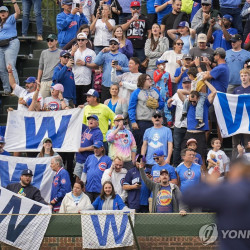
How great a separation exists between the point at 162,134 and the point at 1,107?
17.8 ft

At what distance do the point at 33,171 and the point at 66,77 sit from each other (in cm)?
289

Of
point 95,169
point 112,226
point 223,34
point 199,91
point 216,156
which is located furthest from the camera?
point 223,34

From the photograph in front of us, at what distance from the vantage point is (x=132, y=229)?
1310 centimetres

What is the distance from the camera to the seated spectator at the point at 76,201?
46.4ft

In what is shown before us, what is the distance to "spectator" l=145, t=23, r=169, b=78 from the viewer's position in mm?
18547

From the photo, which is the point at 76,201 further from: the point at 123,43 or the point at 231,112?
the point at 123,43

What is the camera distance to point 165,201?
45.6 feet

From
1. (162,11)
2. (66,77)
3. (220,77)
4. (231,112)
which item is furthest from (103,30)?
(231,112)

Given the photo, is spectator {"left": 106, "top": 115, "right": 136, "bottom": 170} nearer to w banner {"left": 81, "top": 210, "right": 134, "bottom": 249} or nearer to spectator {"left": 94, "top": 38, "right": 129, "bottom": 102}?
w banner {"left": 81, "top": 210, "right": 134, "bottom": 249}

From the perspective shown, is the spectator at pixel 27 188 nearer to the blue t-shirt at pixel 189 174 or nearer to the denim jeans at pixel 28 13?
the blue t-shirt at pixel 189 174

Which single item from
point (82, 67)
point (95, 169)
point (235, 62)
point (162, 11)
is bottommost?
point (95, 169)

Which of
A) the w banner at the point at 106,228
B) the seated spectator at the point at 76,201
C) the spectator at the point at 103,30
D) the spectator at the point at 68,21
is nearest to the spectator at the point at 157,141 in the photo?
the seated spectator at the point at 76,201

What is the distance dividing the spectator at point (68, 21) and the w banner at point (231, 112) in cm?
502

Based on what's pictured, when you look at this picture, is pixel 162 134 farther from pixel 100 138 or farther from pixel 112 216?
pixel 112 216
